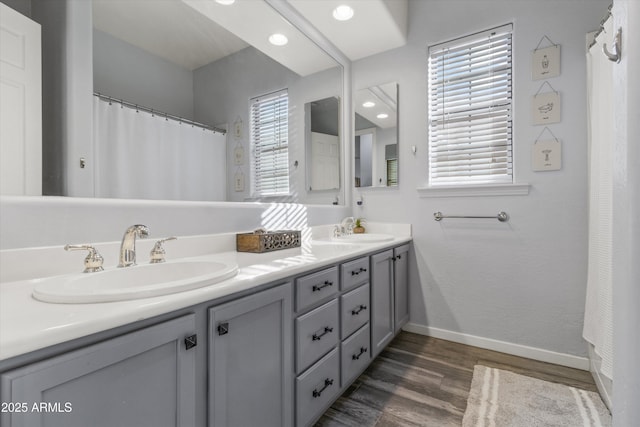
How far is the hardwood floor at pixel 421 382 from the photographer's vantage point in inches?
58.4

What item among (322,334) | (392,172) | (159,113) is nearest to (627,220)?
(322,334)

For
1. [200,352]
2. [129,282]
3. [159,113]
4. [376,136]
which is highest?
[376,136]

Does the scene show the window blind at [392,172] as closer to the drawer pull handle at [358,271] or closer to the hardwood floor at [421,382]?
the drawer pull handle at [358,271]

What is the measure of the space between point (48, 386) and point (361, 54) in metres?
2.84

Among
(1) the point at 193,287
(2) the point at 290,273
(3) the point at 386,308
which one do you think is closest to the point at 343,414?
(3) the point at 386,308

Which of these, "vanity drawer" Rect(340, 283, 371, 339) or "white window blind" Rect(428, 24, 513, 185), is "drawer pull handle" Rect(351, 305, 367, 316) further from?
"white window blind" Rect(428, 24, 513, 185)

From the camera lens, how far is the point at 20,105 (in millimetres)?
966

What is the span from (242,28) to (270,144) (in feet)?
2.14

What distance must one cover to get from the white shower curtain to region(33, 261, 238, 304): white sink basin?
0.33 metres

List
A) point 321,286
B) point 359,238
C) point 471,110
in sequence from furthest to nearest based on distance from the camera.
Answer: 1. point 359,238
2. point 471,110
3. point 321,286

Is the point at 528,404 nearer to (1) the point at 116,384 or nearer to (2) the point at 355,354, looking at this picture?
(2) the point at 355,354

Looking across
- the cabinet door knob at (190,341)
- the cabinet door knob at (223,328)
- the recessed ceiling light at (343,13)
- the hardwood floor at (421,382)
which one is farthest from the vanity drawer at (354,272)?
the recessed ceiling light at (343,13)

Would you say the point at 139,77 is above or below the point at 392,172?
above

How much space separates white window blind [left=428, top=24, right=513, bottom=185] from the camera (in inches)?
83.9
